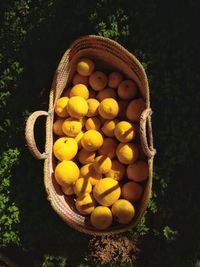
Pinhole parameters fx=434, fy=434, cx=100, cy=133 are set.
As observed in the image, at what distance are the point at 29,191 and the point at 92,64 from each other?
4.15 ft

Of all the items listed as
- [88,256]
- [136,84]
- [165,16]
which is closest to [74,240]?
[88,256]

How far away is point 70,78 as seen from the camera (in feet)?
12.4

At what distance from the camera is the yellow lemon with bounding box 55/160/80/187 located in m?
3.42

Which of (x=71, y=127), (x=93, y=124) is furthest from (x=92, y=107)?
(x=71, y=127)

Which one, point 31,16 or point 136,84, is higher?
point 31,16

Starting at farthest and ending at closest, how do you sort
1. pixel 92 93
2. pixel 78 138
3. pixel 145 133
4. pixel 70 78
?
pixel 70 78
pixel 92 93
pixel 78 138
pixel 145 133

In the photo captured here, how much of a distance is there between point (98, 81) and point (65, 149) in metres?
0.63

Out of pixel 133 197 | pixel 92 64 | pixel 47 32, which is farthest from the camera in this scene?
pixel 47 32

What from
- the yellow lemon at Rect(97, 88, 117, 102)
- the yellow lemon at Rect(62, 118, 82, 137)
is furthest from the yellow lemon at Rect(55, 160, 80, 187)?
the yellow lemon at Rect(97, 88, 117, 102)

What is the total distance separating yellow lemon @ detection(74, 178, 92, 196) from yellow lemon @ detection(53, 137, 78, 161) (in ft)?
0.70

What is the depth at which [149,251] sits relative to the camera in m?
3.83

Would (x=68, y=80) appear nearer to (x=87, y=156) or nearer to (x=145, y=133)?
(x=87, y=156)

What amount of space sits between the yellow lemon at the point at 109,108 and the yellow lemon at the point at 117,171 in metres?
0.38

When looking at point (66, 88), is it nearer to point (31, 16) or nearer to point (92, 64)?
point (92, 64)
